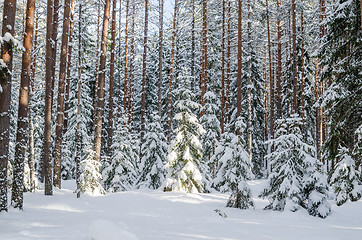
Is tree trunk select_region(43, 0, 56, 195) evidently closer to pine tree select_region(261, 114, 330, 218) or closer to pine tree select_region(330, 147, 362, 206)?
pine tree select_region(261, 114, 330, 218)

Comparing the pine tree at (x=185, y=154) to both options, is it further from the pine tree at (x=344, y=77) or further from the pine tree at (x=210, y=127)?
the pine tree at (x=344, y=77)

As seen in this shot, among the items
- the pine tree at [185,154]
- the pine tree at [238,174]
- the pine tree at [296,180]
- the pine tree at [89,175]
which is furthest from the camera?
the pine tree at [185,154]

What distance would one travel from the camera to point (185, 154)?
13820mm

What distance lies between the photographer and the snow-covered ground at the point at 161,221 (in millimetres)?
5812

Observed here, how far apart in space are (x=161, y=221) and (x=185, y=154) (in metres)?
6.04

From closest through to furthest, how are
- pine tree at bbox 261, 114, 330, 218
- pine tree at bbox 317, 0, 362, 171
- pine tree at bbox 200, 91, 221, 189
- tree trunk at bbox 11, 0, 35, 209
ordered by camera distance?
tree trunk at bbox 11, 0, 35, 209 < pine tree at bbox 261, 114, 330, 218 < pine tree at bbox 317, 0, 362, 171 < pine tree at bbox 200, 91, 221, 189

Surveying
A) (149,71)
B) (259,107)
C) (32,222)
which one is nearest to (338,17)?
(32,222)

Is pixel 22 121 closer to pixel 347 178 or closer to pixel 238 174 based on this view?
pixel 238 174

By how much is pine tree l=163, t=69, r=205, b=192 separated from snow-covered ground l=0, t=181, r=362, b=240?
1611mm

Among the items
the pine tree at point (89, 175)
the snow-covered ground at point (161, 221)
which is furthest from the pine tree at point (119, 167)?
the snow-covered ground at point (161, 221)

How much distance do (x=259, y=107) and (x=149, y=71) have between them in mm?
13977

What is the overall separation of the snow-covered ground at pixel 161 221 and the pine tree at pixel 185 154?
1.61 meters

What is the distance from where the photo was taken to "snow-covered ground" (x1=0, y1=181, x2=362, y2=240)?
19.1 feet

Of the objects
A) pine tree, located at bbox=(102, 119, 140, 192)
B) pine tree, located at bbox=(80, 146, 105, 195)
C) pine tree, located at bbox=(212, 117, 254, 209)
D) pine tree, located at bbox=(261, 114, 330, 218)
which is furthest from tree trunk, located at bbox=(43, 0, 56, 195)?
pine tree, located at bbox=(261, 114, 330, 218)
